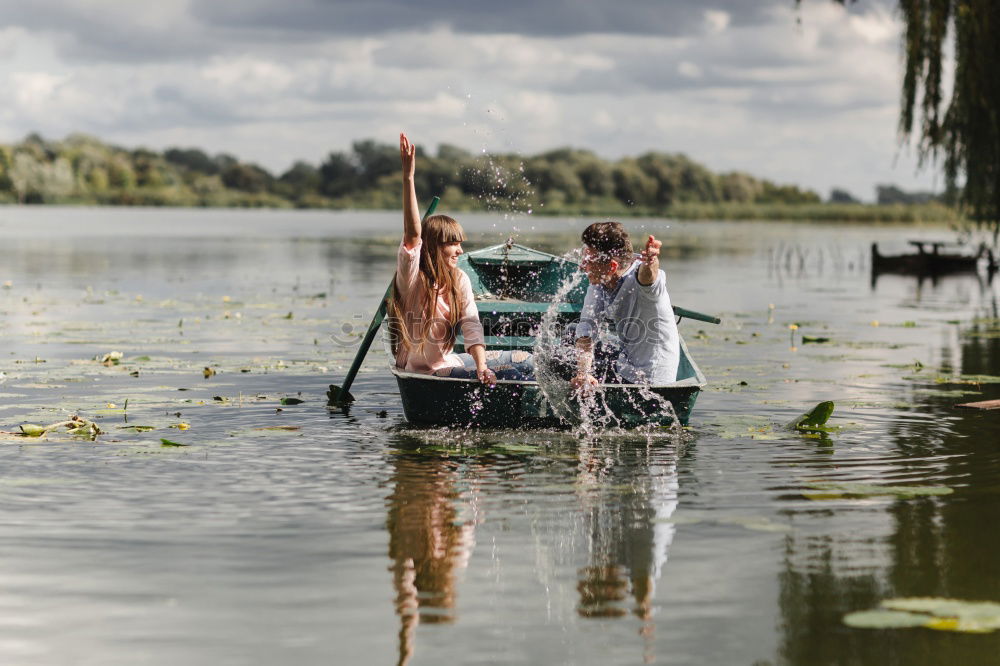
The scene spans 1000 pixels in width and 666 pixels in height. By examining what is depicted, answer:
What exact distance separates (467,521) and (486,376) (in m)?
2.46

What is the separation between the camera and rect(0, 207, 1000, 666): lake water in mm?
5188

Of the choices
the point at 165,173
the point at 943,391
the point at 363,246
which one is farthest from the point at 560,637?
the point at 165,173

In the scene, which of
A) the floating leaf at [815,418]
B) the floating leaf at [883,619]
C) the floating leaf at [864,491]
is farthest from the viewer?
the floating leaf at [815,418]

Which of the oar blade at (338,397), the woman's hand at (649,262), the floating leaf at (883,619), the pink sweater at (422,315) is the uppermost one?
the woman's hand at (649,262)

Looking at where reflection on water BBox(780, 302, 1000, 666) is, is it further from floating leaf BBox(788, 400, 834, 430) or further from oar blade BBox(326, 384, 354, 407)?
oar blade BBox(326, 384, 354, 407)

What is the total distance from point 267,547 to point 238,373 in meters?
7.07

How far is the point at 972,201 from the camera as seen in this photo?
80.2 feet

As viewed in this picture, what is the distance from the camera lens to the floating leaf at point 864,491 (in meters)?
7.88

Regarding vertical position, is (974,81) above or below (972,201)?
above

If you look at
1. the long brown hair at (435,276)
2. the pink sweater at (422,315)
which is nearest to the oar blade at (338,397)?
the pink sweater at (422,315)

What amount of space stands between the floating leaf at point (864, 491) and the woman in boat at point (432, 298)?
104 inches

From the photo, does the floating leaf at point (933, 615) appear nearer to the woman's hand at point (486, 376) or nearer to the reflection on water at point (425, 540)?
the reflection on water at point (425, 540)

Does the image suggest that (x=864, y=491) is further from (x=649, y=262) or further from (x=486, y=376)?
(x=486, y=376)

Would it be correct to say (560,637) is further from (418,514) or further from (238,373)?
(238,373)
